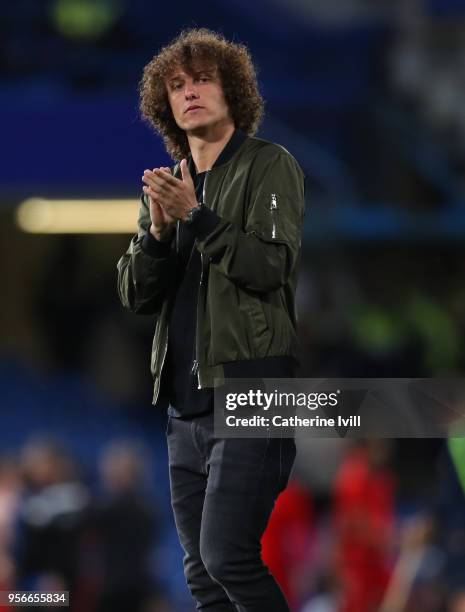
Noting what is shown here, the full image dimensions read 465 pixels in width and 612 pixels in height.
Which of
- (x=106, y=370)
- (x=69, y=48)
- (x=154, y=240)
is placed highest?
(x=69, y=48)

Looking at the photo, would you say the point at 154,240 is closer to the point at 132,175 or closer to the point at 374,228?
the point at 132,175

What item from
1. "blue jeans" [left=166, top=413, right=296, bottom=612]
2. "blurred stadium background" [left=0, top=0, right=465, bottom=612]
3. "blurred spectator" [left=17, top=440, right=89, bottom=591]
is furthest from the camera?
"blurred stadium background" [left=0, top=0, right=465, bottom=612]

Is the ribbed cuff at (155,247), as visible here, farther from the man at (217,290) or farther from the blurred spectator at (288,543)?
the blurred spectator at (288,543)

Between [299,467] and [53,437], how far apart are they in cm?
241

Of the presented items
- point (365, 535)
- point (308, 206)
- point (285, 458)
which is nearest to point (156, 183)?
point (285, 458)

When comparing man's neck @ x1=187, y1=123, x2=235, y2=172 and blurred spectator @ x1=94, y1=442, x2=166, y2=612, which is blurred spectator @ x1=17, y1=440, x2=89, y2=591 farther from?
man's neck @ x1=187, y1=123, x2=235, y2=172

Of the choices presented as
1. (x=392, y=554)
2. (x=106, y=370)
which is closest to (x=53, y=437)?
(x=106, y=370)

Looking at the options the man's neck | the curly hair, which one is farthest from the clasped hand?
the curly hair

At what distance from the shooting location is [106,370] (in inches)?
417

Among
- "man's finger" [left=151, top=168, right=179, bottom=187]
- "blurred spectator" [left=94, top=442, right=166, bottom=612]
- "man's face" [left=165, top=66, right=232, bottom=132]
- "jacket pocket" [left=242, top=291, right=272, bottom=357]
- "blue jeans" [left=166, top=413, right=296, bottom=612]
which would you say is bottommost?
"blurred spectator" [left=94, top=442, right=166, bottom=612]

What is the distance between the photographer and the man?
286 cm

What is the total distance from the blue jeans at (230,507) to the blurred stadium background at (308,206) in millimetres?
4603

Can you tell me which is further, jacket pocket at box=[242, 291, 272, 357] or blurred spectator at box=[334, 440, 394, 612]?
blurred spectator at box=[334, 440, 394, 612]

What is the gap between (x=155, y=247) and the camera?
9.87 ft
